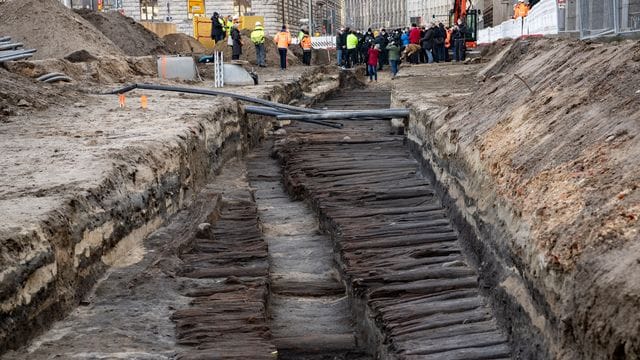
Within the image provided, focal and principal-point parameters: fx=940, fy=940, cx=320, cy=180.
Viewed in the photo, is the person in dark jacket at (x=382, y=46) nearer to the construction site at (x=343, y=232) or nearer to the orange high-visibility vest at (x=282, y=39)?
the orange high-visibility vest at (x=282, y=39)

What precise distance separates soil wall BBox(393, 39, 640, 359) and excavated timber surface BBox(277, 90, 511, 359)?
20 centimetres

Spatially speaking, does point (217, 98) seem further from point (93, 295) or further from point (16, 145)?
point (93, 295)

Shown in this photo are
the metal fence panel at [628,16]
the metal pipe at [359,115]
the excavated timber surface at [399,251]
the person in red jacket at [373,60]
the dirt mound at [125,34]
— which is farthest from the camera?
the person in red jacket at [373,60]

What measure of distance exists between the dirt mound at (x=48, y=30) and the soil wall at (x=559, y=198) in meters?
13.5

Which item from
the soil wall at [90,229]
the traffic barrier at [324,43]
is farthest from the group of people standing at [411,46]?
the soil wall at [90,229]

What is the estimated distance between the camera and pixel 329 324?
745cm

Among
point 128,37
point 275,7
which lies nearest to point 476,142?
point 128,37

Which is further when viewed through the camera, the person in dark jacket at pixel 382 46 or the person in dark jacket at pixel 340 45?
the person in dark jacket at pixel 340 45

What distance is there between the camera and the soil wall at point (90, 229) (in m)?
5.13

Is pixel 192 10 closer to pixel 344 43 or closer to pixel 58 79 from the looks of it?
pixel 344 43

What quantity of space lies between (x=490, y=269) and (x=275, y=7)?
49389 millimetres

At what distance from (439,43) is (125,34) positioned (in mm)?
10838

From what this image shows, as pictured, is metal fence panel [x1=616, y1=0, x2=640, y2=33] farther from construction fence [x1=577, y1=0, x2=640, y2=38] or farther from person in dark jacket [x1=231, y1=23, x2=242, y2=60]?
person in dark jacket [x1=231, y1=23, x2=242, y2=60]

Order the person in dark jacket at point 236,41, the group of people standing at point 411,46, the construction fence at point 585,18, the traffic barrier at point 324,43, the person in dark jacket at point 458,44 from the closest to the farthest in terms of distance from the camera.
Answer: the construction fence at point 585,18
the person in dark jacket at point 236,41
the person in dark jacket at point 458,44
the group of people standing at point 411,46
the traffic barrier at point 324,43
